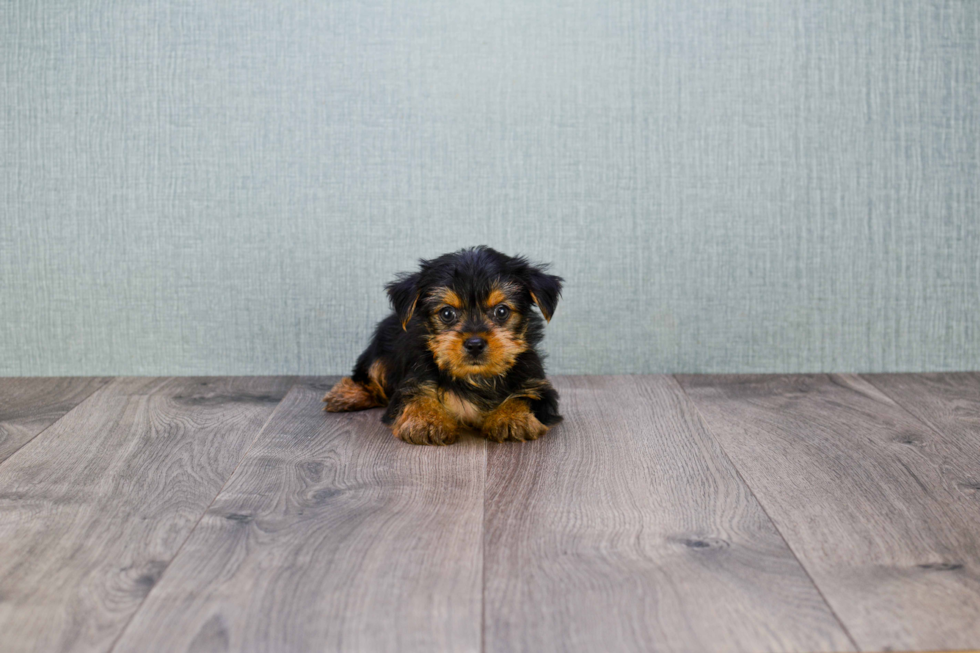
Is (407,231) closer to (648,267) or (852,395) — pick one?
(648,267)

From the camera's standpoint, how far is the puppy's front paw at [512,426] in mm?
2510

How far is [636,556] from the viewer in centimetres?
169

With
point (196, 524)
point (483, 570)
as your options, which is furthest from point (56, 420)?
point (483, 570)

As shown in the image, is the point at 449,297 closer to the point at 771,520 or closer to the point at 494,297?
the point at 494,297

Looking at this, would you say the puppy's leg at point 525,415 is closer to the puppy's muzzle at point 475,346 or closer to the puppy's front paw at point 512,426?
the puppy's front paw at point 512,426

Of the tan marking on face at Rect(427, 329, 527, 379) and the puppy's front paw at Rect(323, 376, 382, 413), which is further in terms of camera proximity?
the puppy's front paw at Rect(323, 376, 382, 413)

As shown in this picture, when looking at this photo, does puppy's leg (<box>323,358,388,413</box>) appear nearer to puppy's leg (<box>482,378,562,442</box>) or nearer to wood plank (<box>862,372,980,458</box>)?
puppy's leg (<box>482,378,562,442</box>)

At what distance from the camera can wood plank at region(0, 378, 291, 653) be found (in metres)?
1.48

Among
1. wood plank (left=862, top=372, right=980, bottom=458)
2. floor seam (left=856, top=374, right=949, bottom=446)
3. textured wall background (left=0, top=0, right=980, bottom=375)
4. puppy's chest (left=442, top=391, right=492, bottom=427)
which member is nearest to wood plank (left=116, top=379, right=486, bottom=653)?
puppy's chest (left=442, top=391, right=492, bottom=427)

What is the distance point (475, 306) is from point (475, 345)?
0.51 ft

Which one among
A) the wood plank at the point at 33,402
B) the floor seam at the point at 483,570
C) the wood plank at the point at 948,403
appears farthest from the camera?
the wood plank at the point at 33,402

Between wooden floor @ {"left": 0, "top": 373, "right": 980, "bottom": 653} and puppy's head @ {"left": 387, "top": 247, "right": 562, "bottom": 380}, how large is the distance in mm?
271

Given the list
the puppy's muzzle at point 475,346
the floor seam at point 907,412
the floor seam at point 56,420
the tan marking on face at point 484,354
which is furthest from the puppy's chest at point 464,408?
the floor seam at point 907,412

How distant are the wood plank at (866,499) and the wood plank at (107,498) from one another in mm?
1247
